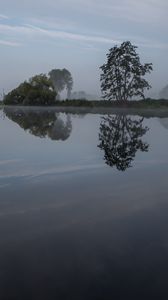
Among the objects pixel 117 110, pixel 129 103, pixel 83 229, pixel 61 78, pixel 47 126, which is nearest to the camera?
pixel 83 229

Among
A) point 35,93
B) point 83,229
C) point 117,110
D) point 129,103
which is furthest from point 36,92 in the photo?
point 83,229

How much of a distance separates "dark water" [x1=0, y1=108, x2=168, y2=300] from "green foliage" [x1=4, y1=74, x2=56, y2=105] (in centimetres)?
7965

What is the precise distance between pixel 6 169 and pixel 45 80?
85386 mm

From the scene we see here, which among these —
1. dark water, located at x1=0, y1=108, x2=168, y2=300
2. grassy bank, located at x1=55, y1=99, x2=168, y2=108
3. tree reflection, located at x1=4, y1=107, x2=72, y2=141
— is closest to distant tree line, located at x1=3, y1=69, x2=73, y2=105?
grassy bank, located at x1=55, y1=99, x2=168, y2=108

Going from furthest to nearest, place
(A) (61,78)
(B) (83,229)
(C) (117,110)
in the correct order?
(A) (61,78) < (C) (117,110) < (B) (83,229)

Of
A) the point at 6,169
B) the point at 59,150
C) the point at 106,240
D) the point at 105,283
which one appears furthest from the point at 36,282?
the point at 59,150

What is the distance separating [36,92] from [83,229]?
86473mm

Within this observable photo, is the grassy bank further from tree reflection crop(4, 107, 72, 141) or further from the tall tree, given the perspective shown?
the tall tree

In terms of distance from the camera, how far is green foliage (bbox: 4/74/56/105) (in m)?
91.6

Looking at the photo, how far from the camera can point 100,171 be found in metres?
11.7

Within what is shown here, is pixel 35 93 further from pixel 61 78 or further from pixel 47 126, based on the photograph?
pixel 61 78

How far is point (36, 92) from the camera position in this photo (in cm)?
9094

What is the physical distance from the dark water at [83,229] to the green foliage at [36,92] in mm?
79645

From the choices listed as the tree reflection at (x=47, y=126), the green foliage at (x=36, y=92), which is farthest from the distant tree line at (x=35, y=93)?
the tree reflection at (x=47, y=126)
